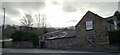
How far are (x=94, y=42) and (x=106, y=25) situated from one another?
11.2ft

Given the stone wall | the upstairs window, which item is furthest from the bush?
the upstairs window

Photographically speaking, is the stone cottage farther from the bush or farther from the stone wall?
the bush

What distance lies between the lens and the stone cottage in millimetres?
29830

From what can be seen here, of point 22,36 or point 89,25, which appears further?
point 22,36

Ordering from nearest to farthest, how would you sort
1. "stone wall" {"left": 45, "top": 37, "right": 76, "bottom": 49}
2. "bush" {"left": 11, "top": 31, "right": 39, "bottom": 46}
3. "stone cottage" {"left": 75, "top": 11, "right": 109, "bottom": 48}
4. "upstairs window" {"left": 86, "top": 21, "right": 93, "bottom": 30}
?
"stone cottage" {"left": 75, "top": 11, "right": 109, "bottom": 48} < "upstairs window" {"left": 86, "top": 21, "right": 93, "bottom": 30} < "stone wall" {"left": 45, "top": 37, "right": 76, "bottom": 49} < "bush" {"left": 11, "top": 31, "right": 39, "bottom": 46}

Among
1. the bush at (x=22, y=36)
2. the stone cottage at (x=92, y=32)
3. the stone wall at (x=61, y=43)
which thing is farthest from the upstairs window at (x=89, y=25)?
the bush at (x=22, y=36)

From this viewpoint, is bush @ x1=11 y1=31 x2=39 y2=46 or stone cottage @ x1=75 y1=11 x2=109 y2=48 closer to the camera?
stone cottage @ x1=75 y1=11 x2=109 y2=48

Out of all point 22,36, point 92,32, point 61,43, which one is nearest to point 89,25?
point 92,32

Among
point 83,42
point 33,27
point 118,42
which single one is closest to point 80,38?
point 83,42

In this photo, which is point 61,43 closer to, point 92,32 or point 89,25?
point 89,25

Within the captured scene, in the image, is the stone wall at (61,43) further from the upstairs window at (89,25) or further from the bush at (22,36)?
the upstairs window at (89,25)

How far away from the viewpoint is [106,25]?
1183 inches

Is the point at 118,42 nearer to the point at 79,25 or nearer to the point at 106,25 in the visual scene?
the point at 106,25

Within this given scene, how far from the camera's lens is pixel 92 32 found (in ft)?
102
